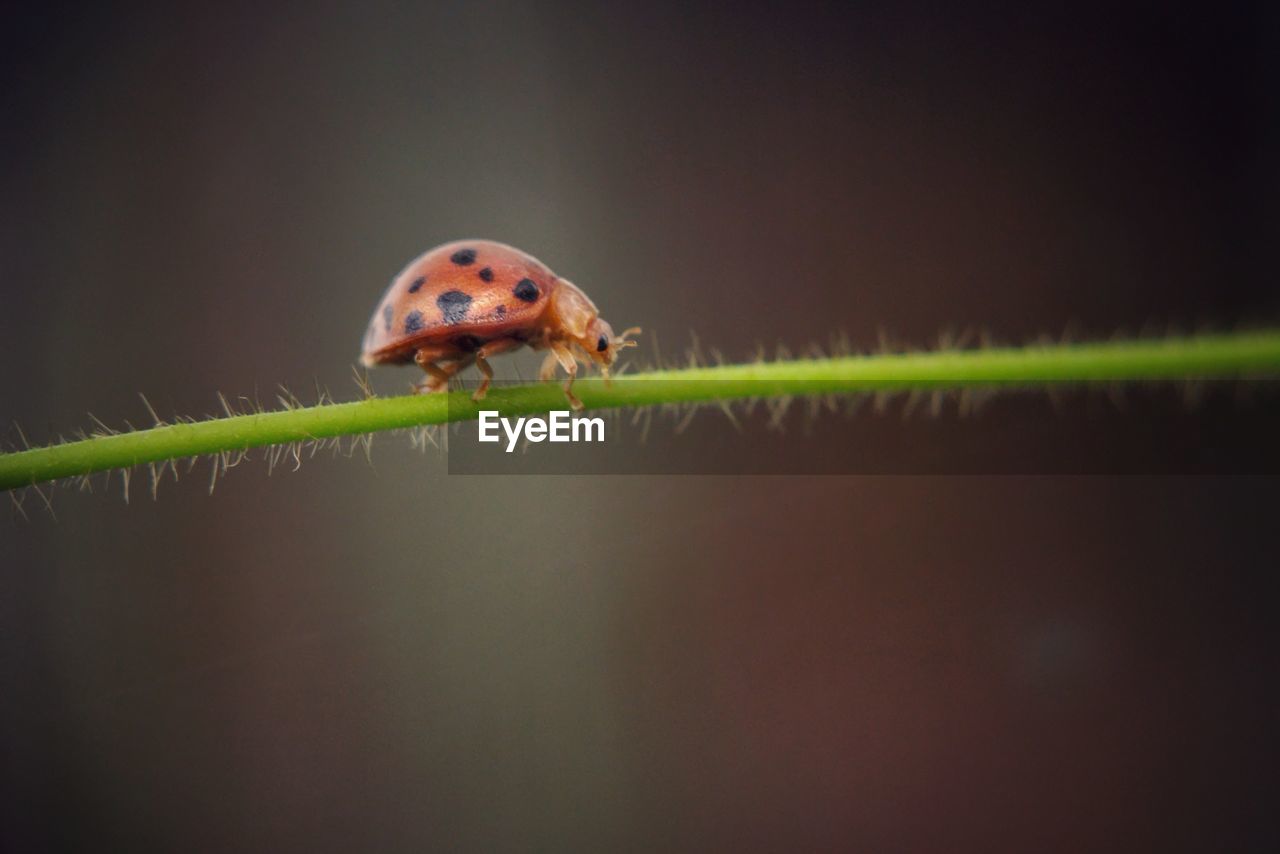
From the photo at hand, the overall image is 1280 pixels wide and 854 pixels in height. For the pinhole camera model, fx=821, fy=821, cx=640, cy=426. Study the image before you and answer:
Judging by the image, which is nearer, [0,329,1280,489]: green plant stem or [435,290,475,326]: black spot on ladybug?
[0,329,1280,489]: green plant stem

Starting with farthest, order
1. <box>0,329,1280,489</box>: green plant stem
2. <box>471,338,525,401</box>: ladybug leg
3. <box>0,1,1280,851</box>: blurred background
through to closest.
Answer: <box>0,1,1280,851</box>: blurred background, <box>471,338,525,401</box>: ladybug leg, <box>0,329,1280,489</box>: green plant stem

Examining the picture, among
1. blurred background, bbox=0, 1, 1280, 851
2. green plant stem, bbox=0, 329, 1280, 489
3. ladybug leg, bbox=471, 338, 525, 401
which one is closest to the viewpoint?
green plant stem, bbox=0, 329, 1280, 489

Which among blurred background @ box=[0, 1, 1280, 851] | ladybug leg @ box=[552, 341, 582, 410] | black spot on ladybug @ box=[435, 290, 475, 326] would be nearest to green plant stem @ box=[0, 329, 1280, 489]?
ladybug leg @ box=[552, 341, 582, 410]

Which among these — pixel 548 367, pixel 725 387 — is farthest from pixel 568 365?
pixel 725 387

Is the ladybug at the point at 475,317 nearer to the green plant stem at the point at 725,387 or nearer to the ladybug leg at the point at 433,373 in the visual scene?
the ladybug leg at the point at 433,373

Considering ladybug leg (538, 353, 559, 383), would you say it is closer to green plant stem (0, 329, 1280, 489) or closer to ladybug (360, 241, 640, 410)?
ladybug (360, 241, 640, 410)

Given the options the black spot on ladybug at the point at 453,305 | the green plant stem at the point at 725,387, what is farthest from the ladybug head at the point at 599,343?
the green plant stem at the point at 725,387

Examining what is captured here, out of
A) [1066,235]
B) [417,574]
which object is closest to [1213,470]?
[1066,235]

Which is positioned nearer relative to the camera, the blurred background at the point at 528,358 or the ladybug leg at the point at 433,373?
the ladybug leg at the point at 433,373
